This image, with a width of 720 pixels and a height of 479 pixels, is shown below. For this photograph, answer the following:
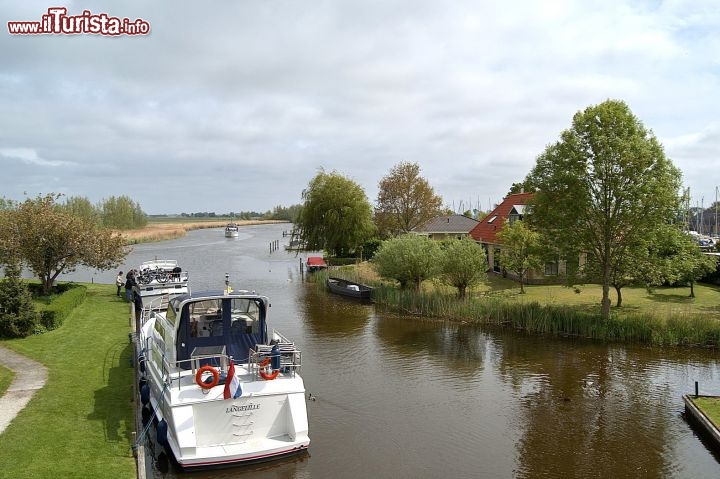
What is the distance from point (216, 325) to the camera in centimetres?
1611

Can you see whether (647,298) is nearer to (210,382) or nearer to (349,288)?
(349,288)

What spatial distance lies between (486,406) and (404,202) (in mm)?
48765

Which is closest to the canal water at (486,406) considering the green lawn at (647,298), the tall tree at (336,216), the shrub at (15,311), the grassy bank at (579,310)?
the grassy bank at (579,310)

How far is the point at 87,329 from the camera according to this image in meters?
23.2

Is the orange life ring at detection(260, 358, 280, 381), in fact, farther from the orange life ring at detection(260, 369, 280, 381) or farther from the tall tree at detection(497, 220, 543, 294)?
the tall tree at detection(497, 220, 543, 294)

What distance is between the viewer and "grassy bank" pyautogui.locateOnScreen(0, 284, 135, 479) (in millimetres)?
11297

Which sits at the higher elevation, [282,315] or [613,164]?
[613,164]

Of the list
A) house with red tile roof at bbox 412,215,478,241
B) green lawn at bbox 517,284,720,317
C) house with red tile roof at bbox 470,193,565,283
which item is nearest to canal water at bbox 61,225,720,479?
green lawn at bbox 517,284,720,317

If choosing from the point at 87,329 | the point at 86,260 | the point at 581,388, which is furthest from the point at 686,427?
the point at 86,260

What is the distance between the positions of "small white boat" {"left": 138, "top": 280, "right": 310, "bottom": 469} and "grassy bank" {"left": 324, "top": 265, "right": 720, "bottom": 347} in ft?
54.7

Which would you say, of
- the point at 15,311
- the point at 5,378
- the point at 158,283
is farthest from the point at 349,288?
the point at 5,378

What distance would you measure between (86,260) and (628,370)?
27.4m

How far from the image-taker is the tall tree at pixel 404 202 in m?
65.0

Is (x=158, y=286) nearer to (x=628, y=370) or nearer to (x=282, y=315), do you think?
(x=282, y=315)
